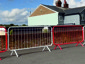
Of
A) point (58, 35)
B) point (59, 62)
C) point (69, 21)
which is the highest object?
point (69, 21)

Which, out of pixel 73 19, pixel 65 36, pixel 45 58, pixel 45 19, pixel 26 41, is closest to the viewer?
pixel 45 58

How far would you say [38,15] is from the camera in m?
41.9

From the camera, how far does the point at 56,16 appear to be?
35219mm

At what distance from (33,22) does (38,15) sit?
3.04 m

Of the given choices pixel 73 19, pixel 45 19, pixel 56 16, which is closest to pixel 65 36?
pixel 73 19

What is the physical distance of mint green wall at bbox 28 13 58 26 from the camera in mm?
35719

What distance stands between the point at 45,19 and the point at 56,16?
4.73 metres

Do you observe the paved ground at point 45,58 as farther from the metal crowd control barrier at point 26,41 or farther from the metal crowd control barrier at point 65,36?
the metal crowd control barrier at point 65,36

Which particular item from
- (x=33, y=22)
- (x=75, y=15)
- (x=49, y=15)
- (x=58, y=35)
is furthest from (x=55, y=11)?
(x=58, y=35)

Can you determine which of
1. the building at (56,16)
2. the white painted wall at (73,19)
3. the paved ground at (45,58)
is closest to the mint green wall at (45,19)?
the building at (56,16)

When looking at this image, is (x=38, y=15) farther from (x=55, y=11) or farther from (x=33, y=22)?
(x=55, y=11)

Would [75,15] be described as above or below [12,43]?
above

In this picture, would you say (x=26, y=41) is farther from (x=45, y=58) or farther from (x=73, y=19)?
(x=73, y=19)

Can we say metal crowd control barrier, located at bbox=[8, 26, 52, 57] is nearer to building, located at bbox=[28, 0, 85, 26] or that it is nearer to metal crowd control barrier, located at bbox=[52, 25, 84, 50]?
metal crowd control barrier, located at bbox=[52, 25, 84, 50]
